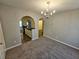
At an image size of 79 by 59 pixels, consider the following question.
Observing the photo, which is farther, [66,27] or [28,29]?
[28,29]

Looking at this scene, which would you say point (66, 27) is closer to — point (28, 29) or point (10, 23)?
point (28, 29)

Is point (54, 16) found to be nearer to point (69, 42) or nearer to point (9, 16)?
point (69, 42)

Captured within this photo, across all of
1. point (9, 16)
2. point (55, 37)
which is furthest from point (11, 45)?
point (55, 37)

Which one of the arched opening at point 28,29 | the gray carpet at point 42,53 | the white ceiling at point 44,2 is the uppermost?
the white ceiling at point 44,2

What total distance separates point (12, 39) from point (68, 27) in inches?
165

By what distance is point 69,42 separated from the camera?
454cm

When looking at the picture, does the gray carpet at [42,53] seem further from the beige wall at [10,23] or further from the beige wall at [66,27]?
the beige wall at [66,27]

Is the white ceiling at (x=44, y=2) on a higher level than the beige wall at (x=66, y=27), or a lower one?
higher

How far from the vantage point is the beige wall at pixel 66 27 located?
13.3 feet

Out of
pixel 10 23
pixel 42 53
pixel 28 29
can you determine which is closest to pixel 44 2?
pixel 10 23

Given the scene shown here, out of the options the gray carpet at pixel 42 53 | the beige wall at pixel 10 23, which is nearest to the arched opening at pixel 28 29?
the beige wall at pixel 10 23

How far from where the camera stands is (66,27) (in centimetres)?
461

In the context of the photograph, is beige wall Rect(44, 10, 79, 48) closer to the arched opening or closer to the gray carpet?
the gray carpet

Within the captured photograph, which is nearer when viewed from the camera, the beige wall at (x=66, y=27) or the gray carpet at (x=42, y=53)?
the gray carpet at (x=42, y=53)
